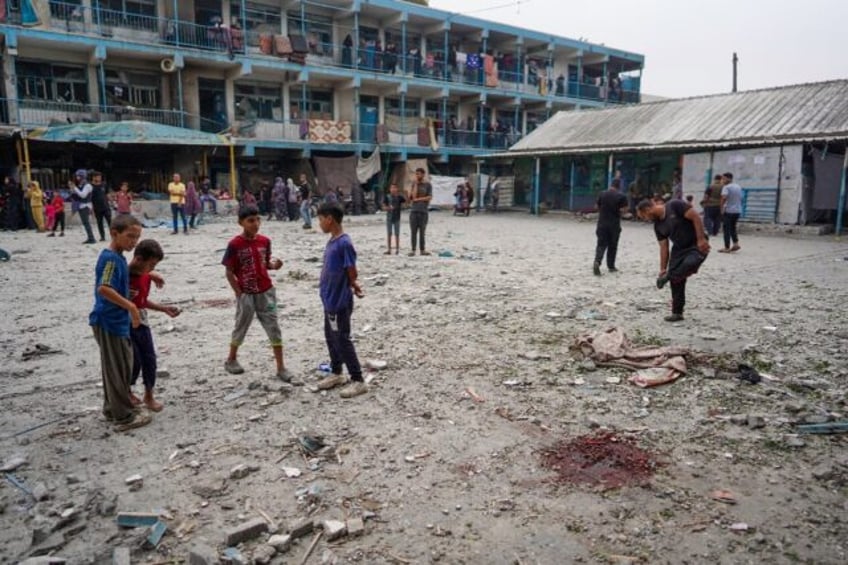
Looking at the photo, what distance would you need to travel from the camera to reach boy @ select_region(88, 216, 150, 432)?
11.4ft

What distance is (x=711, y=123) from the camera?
19.5 meters

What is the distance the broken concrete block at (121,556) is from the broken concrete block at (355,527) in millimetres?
926

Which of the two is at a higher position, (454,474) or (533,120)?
(533,120)

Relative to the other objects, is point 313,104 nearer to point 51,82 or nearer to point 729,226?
point 51,82

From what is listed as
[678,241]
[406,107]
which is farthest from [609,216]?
[406,107]

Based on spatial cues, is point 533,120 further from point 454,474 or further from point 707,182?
point 454,474

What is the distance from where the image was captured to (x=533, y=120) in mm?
35156

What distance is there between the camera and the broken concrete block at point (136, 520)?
105 inches

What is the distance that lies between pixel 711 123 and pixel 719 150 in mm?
1838

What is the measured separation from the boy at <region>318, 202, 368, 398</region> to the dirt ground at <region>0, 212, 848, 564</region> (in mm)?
283

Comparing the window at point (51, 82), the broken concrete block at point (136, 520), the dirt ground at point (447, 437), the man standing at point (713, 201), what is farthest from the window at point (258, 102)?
the broken concrete block at point (136, 520)

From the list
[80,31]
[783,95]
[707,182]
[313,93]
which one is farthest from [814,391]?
[313,93]

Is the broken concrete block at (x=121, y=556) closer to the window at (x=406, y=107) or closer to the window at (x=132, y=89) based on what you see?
the window at (x=132, y=89)

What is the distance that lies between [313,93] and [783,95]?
19112mm
